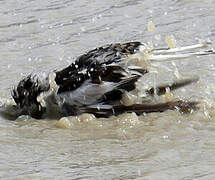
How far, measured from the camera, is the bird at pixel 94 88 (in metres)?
4.69

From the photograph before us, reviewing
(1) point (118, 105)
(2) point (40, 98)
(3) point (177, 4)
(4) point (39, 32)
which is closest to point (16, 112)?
(2) point (40, 98)

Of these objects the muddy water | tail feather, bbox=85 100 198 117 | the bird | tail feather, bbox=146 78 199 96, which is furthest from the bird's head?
tail feather, bbox=146 78 199 96

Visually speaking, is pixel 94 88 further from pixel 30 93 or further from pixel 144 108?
pixel 30 93

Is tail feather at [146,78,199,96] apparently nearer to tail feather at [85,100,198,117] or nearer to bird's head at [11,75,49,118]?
tail feather at [85,100,198,117]

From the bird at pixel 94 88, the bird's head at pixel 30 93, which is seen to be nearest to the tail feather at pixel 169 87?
the bird at pixel 94 88

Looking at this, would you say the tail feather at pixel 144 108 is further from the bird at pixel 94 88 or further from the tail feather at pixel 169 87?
the tail feather at pixel 169 87

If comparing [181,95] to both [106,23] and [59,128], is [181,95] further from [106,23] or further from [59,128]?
[106,23]

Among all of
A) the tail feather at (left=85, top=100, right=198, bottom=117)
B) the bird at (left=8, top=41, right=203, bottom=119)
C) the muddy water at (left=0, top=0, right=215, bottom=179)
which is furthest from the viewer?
the tail feather at (left=85, top=100, right=198, bottom=117)

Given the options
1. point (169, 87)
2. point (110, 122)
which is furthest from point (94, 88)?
point (169, 87)

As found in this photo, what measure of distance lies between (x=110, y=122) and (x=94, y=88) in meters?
0.29

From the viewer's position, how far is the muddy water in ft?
11.8

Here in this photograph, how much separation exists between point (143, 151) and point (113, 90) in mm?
929

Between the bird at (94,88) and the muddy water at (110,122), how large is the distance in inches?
3.6

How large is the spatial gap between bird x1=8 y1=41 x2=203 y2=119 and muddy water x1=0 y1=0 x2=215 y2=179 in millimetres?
91
